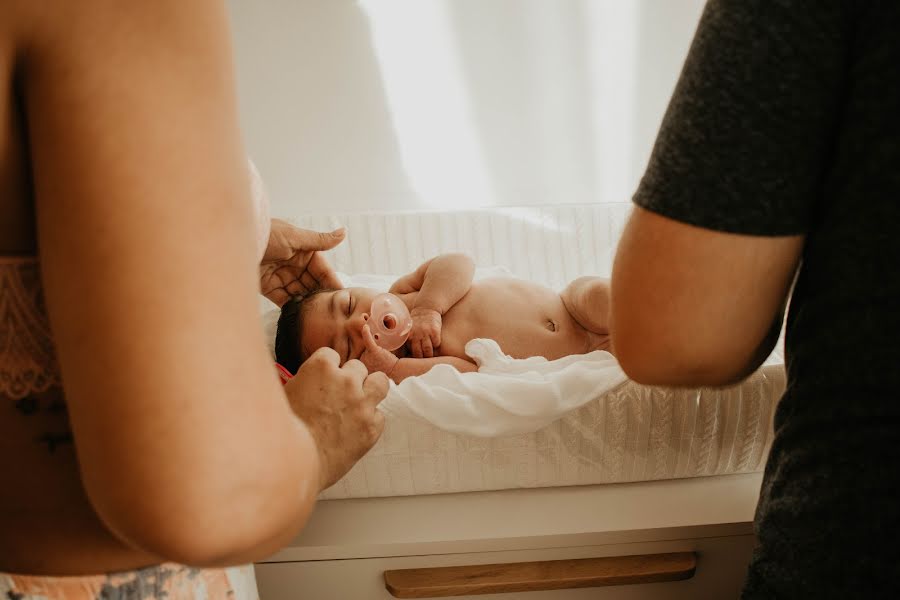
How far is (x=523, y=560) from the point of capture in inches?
47.0

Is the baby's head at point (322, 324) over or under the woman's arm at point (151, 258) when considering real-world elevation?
under

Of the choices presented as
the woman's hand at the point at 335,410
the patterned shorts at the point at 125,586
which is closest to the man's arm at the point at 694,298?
the woman's hand at the point at 335,410

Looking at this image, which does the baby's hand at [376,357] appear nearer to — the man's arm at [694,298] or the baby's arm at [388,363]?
the baby's arm at [388,363]

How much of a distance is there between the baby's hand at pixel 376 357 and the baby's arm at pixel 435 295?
120mm

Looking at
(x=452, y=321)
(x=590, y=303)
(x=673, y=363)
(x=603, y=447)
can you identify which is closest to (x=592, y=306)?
(x=590, y=303)

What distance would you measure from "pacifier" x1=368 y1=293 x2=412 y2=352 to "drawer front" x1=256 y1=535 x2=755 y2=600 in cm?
49

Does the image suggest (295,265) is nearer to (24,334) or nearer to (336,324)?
(336,324)

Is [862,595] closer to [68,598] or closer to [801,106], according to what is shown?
[801,106]

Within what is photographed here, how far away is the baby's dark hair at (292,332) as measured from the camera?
1.56 m

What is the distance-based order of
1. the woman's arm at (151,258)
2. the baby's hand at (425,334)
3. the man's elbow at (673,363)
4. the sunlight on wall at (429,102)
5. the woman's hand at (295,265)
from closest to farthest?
the woman's arm at (151,258), the man's elbow at (673,363), the woman's hand at (295,265), the baby's hand at (425,334), the sunlight on wall at (429,102)

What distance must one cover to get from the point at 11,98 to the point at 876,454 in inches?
23.1

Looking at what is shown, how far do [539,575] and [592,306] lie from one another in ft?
2.00

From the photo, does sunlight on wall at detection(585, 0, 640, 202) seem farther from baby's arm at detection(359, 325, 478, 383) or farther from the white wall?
baby's arm at detection(359, 325, 478, 383)

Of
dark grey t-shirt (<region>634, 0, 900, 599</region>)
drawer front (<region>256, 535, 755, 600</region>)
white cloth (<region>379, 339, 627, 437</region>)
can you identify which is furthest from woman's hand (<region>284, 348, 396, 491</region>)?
drawer front (<region>256, 535, 755, 600</region>)
